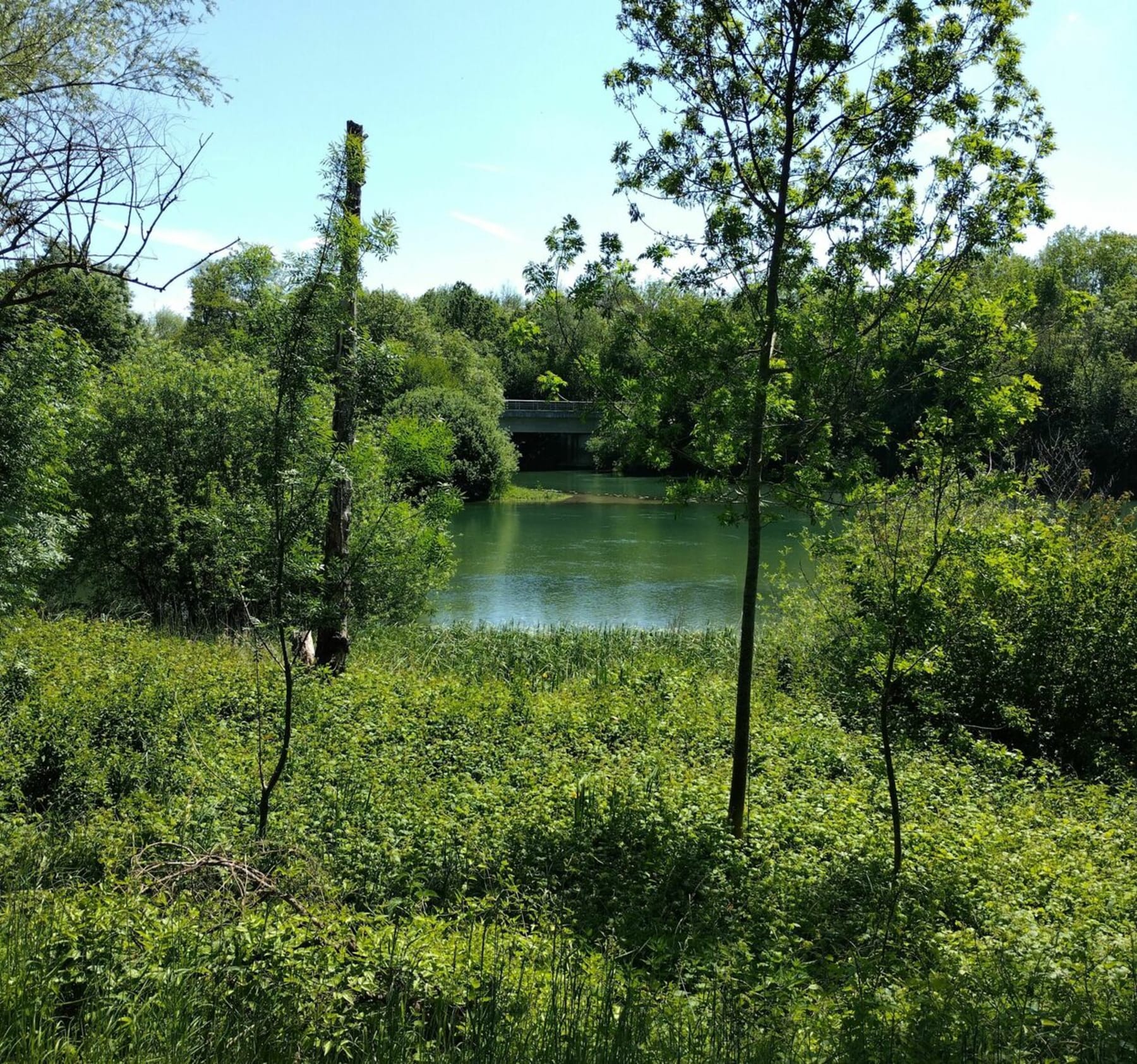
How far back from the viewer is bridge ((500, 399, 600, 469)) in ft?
185

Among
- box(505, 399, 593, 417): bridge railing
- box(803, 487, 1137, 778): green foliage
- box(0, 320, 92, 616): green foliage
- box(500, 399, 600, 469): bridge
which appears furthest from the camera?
box(500, 399, 600, 469): bridge

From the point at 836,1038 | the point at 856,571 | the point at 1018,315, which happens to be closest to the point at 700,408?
the point at 856,571

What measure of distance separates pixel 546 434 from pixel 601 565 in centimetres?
4361

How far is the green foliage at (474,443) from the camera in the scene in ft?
127

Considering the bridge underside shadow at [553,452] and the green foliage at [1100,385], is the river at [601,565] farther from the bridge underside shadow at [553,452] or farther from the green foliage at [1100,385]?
the bridge underside shadow at [553,452]

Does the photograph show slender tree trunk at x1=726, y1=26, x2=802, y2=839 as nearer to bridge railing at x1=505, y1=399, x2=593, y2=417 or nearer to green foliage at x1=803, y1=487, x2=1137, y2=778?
green foliage at x1=803, y1=487, x2=1137, y2=778

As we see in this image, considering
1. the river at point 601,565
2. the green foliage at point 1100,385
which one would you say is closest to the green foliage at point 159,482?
the river at point 601,565

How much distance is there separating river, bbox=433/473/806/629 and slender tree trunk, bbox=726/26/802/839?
3.94 feet

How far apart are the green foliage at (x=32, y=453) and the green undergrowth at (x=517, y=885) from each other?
1.00 m

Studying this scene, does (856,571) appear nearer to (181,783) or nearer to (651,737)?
(651,737)

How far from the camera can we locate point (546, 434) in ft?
222

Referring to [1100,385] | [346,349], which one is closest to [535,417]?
[1100,385]

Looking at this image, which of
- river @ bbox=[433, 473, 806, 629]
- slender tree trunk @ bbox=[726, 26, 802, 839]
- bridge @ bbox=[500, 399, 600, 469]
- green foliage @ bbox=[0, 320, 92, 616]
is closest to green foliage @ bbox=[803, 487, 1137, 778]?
slender tree trunk @ bbox=[726, 26, 802, 839]

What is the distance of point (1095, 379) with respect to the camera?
38.8 metres
